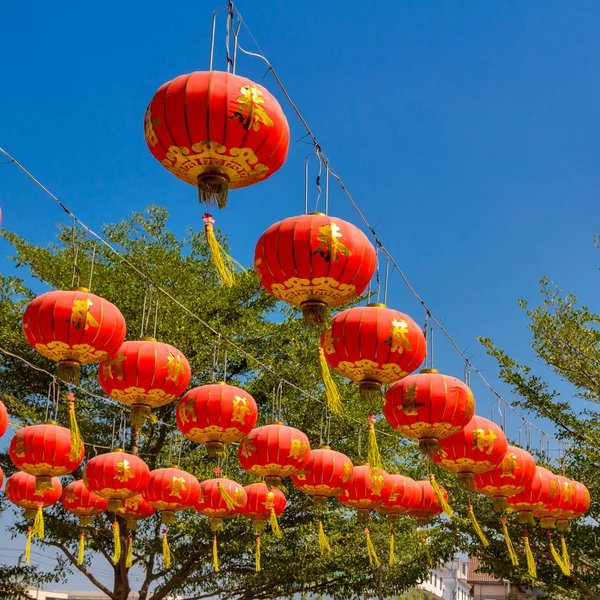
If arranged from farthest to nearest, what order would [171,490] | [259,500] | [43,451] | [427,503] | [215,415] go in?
[259,500], [427,503], [171,490], [43,451], [215,415]

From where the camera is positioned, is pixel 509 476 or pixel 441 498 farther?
pixel 509 476

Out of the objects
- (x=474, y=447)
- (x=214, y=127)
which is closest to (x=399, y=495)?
(x=474, y=447)

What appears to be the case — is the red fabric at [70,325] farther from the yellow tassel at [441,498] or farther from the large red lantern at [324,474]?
the yellow tassel at [441,498]

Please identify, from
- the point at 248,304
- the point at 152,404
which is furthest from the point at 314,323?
the point at 248,304

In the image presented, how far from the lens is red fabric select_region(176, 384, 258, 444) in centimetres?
795

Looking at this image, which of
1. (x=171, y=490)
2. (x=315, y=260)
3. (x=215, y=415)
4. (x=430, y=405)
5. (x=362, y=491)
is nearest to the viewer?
(x=315, y=260)

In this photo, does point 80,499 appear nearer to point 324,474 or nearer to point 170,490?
point 170,490

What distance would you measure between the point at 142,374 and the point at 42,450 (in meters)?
2.21

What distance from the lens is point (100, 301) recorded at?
637 centimetres

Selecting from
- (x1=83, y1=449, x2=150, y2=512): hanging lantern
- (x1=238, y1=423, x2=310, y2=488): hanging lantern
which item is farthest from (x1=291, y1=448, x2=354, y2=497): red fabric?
(x1=83, y1=449, x2=150, y2=512): hanging lantern

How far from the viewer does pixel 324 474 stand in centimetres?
923

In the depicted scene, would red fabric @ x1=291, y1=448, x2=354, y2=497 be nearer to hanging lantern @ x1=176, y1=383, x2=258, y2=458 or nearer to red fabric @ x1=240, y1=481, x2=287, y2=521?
red fabric @ x1=240, y1=481, x2=287, y2=521

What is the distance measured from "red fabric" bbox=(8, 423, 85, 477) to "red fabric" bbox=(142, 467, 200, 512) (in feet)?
4.34

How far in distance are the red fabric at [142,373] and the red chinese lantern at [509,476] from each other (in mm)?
3997
